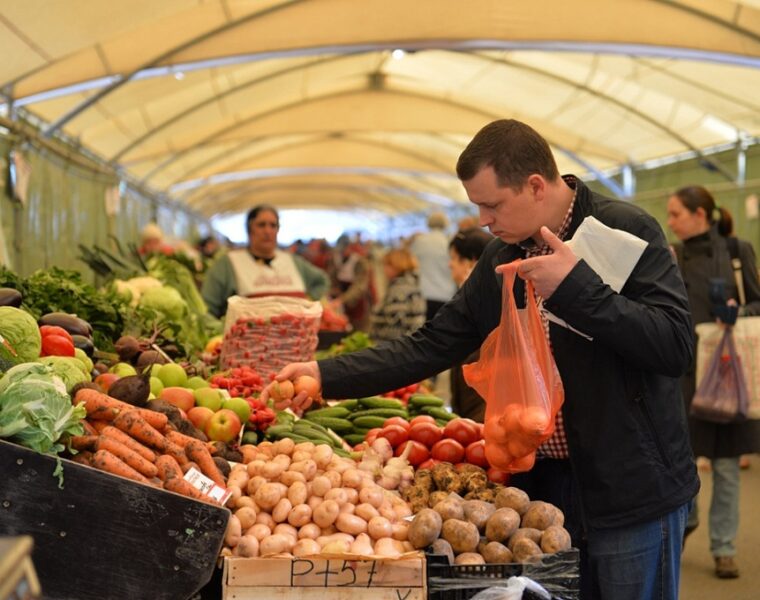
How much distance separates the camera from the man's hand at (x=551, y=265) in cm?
249

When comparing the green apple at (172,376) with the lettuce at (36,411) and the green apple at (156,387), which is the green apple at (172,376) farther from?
the lettuce at (36,411)

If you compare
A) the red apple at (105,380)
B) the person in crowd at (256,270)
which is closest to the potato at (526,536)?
the red apple at (105,380)

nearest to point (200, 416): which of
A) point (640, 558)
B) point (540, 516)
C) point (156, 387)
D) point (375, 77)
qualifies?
point (156, 387)

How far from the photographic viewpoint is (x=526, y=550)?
8.63 feet

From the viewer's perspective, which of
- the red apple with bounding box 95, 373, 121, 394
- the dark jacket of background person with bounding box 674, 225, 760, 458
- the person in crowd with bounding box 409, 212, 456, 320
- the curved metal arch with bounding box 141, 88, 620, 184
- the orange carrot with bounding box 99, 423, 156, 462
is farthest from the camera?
the curved metal arch with bounding box 141, 88, 620, 184

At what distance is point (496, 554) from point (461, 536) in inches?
4.2

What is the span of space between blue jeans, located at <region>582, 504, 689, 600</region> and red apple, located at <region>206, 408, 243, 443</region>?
145 centimetres

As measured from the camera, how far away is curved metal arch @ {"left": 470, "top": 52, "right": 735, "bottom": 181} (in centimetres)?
1456

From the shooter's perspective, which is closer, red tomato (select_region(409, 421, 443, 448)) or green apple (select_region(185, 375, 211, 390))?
red tomato (select_region(409, 421, 443, 448))

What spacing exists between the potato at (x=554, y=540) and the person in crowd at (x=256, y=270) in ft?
14.4

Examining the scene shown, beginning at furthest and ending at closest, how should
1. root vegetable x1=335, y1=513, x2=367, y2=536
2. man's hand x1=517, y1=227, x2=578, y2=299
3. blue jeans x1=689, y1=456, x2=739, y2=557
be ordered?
1. blue jeans x1=689, y1=456, x2=739, y2=557
2. root vegetable x1=335, y1=513, x2=367, y2=536
3. man's hand x1=517, y1=227, x2=578, y2=299

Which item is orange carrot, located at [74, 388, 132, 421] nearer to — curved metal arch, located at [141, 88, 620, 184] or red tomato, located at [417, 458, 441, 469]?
red tomato, located at [417, 458, 441, 469]

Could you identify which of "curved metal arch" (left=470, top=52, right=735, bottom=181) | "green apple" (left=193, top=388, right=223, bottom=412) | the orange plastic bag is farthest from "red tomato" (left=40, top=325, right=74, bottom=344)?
"curved metal arch" (left=470, top=52, right=735, bottom=181)

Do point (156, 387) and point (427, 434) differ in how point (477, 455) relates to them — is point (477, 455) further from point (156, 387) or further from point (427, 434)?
point (156, 387)
